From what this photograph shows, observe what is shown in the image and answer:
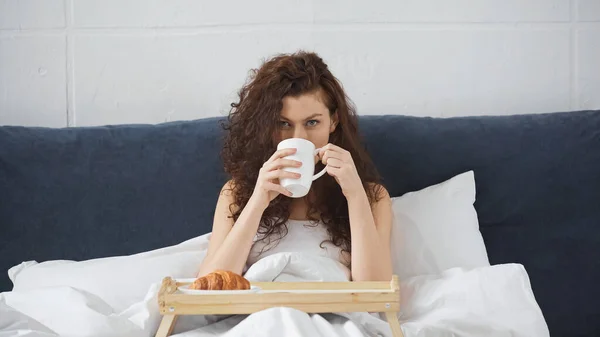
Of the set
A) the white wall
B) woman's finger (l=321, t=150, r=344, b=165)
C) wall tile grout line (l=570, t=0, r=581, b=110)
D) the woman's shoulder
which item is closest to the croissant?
woman's finger (l=321, t=150, r=344, b=165)

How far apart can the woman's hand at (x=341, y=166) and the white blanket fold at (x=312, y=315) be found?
185mm

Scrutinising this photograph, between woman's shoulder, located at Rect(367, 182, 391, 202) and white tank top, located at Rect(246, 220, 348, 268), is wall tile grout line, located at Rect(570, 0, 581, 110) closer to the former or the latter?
woman's shoulder, located at Rect(367, 182, 391, 202)

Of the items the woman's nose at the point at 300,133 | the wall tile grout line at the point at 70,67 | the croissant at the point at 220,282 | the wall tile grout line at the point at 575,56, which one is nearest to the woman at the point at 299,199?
the woman's nose at the point at 300,133

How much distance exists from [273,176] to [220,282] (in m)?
0.33

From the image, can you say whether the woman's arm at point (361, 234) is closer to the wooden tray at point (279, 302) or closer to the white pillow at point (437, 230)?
the white pillow at point (437, 230)

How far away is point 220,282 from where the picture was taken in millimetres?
1377

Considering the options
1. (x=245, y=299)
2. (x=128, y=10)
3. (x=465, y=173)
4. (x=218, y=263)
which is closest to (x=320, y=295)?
(x=245, y=299)

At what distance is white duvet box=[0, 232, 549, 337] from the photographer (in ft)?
4.41

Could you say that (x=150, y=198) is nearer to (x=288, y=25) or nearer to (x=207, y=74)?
(x=207, y=74)

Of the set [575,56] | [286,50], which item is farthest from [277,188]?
[575,56]

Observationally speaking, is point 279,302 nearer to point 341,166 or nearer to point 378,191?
point 341,166

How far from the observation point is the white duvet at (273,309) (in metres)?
1.34

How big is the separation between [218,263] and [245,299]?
1.36 feet

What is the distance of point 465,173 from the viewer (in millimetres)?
2012
